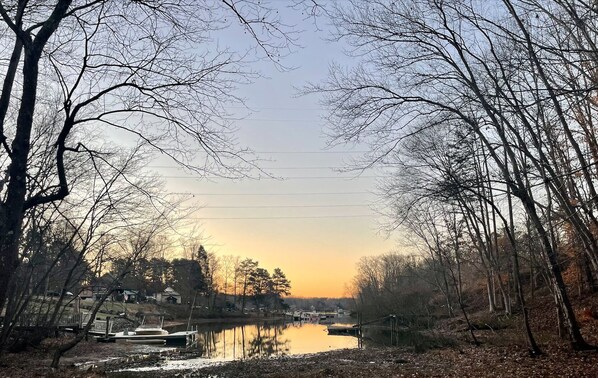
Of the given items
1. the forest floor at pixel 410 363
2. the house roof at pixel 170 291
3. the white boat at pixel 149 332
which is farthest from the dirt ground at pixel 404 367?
the house roof at pixel 170 291

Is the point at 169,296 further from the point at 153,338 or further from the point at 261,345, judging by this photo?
the point at 261,345

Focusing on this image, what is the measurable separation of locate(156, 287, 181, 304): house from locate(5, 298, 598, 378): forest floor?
2218 inches

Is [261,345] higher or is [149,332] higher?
[149,332]

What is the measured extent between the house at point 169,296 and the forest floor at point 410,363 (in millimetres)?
56331

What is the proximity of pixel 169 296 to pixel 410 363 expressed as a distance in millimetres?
73762

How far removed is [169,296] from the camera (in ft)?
272

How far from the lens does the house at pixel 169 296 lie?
80.9m

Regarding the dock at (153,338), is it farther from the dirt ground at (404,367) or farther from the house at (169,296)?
the house at (169,296)

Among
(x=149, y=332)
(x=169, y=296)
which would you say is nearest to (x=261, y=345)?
(x=149, y=332)

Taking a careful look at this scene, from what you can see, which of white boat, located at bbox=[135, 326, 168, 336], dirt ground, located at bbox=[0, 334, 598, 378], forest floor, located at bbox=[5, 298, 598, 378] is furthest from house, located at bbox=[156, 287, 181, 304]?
dirt ground, located at bbox=[0, 334, 598, 378]

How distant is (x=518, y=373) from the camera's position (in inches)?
439

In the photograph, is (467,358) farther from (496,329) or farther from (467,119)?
(496,329)

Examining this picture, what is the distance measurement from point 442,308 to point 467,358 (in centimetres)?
3177

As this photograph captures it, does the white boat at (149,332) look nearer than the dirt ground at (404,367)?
No
